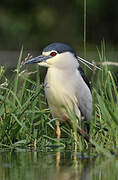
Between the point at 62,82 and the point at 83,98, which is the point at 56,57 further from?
the point at 83,98

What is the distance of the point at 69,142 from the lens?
5883mm

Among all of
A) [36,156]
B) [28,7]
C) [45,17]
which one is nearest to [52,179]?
[36,156]

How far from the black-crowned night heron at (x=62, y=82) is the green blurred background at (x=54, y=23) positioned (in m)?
14.8

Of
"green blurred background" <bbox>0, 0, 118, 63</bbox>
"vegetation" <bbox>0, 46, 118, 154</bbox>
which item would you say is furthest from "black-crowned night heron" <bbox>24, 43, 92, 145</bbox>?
"green blurred background" <bbox>0, 0, 118, 63</bbox>

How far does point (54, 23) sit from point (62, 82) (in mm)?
16773

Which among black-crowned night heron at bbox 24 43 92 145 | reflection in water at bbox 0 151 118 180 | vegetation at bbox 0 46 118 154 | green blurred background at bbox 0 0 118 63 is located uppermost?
green blurred background at bbox 0 0 118 63

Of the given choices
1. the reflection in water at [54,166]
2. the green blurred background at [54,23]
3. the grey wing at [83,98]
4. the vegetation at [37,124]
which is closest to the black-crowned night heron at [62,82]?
the grey wing at [83,98]

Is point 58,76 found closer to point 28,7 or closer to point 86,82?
point 86,82

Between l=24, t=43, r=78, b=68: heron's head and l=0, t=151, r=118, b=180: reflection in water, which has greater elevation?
l=24, t=43, r=78, b=68: heron's head

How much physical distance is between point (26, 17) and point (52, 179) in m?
18.6

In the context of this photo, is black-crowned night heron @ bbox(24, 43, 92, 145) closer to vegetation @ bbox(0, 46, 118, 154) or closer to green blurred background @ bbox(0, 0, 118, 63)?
vegetation @ bbox(0, 46, 118, 154)

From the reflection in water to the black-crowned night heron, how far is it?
0.71m

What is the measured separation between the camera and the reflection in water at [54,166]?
14.0 ft

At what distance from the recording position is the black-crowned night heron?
590 cm
